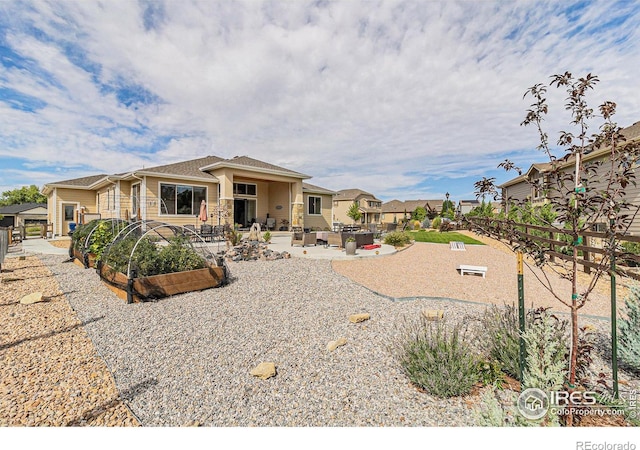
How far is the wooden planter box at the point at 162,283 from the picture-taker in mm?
5309

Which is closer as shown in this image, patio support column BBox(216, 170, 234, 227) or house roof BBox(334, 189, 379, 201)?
patio support column BBox(216, 170, 234, 227)

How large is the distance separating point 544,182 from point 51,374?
5.09 m

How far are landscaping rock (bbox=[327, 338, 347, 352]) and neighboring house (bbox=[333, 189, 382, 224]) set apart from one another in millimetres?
45972

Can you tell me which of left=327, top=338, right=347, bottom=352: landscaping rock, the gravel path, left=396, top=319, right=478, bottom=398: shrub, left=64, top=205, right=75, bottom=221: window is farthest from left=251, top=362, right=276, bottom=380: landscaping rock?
left=64, top=205, right=75, bottom=221: window

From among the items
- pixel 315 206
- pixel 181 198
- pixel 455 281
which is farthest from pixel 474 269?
pixel 315 206

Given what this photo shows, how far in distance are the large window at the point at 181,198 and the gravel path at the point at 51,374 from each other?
11656 millimetres

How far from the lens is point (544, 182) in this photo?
2.53 meters

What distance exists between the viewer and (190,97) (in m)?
14.3

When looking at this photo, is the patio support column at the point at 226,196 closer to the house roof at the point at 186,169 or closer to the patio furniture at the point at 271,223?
the house roof at the point at 186,169

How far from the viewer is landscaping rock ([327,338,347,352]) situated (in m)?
3.51

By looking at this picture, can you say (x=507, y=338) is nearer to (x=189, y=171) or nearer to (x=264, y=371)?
(x=264, y=371)

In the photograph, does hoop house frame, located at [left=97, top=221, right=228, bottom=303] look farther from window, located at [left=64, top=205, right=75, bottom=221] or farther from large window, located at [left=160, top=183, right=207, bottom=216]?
window, located at [left=64, top=205, right=75, bottom=221]
